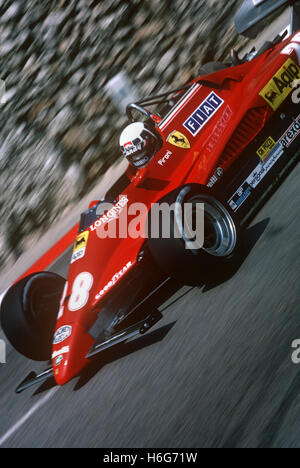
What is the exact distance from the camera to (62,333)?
158 inches

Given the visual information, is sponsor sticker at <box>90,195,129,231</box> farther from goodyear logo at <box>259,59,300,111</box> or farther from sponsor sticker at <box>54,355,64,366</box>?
goodyear logo at <box>259,59,300,111</box>

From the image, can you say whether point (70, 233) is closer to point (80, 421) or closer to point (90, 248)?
point (90, 248)

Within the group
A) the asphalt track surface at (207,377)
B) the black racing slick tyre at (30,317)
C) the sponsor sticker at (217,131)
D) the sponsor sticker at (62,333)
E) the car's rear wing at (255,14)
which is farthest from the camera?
the car's rear wing at (255,14)

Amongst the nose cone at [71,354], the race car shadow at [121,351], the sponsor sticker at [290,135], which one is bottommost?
the race car shadow at [121,351]

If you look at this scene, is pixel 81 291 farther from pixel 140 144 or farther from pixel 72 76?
pixel 72 76

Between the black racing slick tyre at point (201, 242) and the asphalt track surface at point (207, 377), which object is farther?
the black racing slick tyre at point (201, 242)

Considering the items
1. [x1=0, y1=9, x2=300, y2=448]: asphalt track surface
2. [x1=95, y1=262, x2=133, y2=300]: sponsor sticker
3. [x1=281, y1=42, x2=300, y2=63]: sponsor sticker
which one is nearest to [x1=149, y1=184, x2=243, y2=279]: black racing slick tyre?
[x1=0, y1=9, x2=300, y2=448]: asphalt track surface

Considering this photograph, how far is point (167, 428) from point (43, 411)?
4.56 feet

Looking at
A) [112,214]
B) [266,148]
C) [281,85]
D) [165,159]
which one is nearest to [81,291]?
[112,214]

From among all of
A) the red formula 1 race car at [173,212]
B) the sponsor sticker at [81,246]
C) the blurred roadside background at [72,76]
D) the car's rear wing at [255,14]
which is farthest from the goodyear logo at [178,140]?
the blurred roadside background at [72,76]

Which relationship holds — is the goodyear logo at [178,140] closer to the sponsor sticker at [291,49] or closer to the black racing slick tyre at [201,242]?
the black racing slick tyre at [201,242]

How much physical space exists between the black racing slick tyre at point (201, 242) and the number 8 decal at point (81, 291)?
623 millimetres

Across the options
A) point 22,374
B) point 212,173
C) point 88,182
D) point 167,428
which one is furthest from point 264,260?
point 88,182

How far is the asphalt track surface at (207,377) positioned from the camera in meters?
2.63
